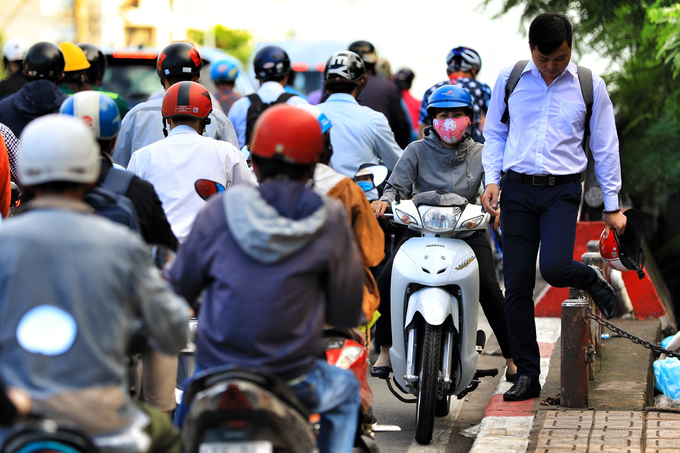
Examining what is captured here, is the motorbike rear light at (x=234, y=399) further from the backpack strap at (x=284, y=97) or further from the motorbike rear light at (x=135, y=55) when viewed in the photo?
the motorbike rear light at (x=135, y=55)

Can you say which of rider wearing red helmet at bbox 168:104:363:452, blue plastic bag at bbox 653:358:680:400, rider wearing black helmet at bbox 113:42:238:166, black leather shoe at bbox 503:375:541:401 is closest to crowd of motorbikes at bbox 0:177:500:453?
black leather shoe at bbox 503:375:541:401

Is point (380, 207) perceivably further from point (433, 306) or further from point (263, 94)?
point (263, 94)

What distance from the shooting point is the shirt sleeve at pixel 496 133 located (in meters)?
5.64

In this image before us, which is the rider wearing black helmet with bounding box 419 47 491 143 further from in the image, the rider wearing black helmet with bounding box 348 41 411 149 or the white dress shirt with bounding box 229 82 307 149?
the white dress shirt with bounding box 229 82 307 149

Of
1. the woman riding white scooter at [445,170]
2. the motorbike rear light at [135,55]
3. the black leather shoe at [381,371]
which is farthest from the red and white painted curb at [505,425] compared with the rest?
the motorbike rear light at [135,55]

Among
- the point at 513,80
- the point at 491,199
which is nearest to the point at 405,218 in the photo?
the point at 491,199

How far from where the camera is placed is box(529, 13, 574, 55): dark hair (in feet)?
17.3

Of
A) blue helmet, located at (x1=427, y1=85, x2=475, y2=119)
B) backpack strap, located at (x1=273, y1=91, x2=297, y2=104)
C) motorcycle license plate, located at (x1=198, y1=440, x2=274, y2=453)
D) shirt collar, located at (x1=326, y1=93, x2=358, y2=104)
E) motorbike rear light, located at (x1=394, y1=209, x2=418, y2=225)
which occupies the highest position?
blue helmet, located at (x1=427, y1=85, x2=475, y2=119)

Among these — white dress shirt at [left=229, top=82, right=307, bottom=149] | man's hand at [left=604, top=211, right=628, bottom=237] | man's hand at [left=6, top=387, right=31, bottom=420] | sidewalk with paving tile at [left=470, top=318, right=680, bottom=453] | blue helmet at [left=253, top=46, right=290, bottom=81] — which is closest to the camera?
man's hand at [left=6, top=387, right=31, bottom=420]

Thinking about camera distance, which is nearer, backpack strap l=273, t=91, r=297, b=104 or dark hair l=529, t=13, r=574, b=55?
dark hair l=529, t=13, r=574, b=55

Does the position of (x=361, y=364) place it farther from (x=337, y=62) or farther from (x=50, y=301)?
(x=337, y=62)

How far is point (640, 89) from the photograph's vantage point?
397 inches

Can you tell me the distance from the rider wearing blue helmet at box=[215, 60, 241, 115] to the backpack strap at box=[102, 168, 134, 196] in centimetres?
569

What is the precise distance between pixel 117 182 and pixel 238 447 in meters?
1.48
